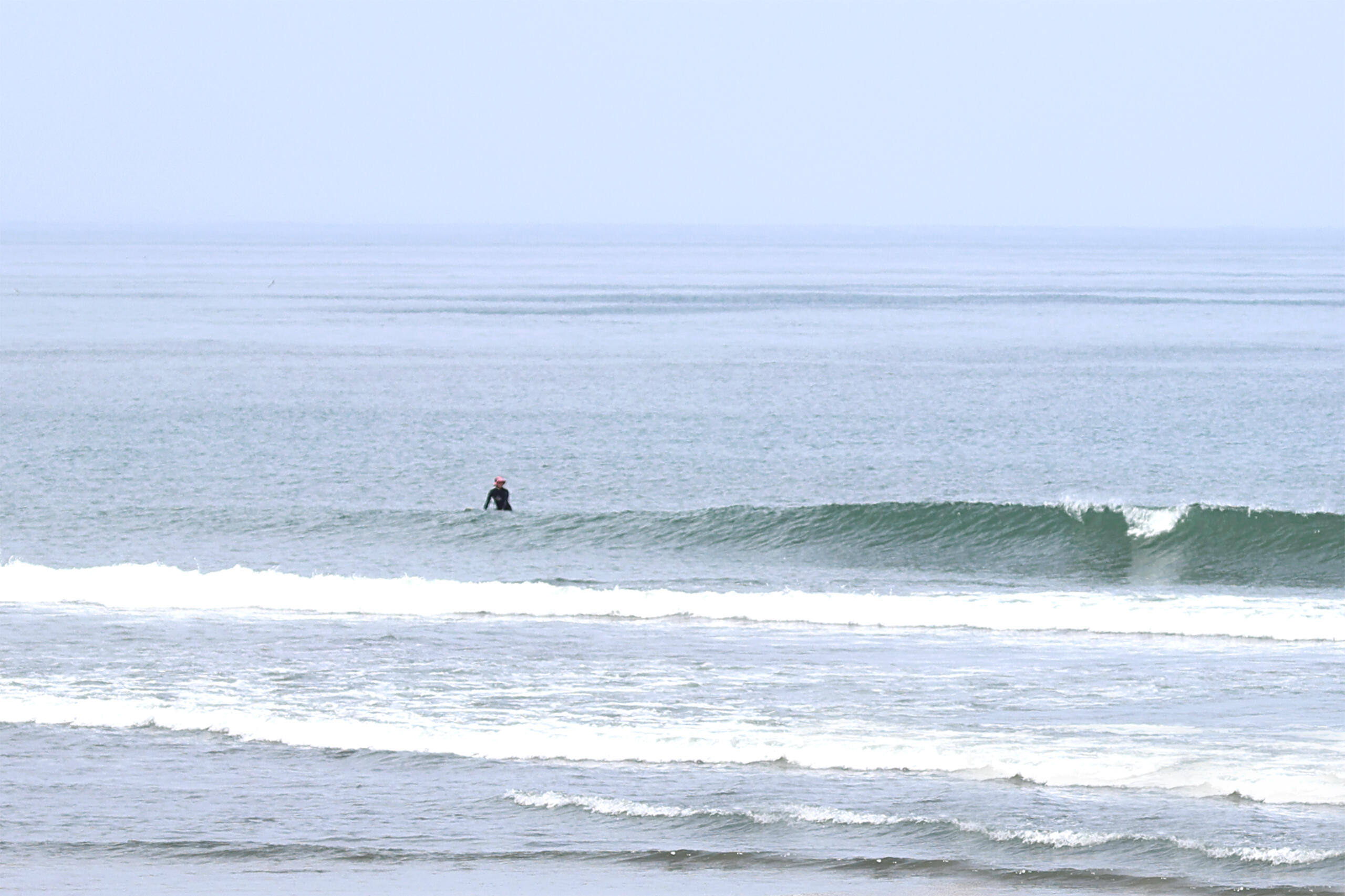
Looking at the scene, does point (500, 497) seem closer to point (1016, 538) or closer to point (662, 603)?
point (662, 603)

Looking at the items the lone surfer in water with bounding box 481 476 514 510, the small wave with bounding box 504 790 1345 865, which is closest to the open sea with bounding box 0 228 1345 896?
the small wave with bounding box 504 790 1345 865

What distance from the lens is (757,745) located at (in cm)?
1596

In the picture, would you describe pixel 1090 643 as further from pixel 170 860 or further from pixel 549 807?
pixel 170 860

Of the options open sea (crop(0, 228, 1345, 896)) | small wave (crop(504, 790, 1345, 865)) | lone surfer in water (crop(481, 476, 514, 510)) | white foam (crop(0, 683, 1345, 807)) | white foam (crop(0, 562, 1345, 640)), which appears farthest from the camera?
lone surfer in water (crop(481, 476, 514, 510))

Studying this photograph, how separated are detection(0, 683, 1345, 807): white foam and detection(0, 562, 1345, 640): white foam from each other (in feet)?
22.9

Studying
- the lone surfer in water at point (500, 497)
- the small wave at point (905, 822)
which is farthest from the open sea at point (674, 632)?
the lone surfer in water at point (500, 497)

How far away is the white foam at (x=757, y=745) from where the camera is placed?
47.8 feet

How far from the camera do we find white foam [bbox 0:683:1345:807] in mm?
14570

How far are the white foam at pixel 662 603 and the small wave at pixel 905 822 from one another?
9.81 m

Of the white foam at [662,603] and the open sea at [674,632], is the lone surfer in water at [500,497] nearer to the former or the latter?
the open sea at [674,632]

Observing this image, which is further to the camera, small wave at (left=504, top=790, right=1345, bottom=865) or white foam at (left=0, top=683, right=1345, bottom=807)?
white foam at (left=0, top=683, right=1345, bottom=807)

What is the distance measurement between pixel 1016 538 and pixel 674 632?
11.6 metres

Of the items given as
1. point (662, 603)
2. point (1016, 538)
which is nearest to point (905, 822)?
point (662, 603)

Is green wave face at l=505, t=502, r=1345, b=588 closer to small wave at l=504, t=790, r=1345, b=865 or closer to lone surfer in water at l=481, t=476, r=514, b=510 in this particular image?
lone surfer in water at l=481, t=476, r=514, b=510
